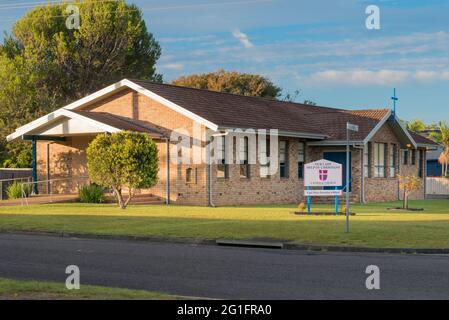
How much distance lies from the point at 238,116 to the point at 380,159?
10191 mm

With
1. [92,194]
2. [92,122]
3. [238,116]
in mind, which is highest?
[238,116]

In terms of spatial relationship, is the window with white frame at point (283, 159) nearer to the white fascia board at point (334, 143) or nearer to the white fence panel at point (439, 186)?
the white fascia board at point (334, 143)

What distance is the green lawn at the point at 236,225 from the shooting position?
1727cm

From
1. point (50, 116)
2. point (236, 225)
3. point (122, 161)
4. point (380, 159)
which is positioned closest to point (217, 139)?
point (122, 161)

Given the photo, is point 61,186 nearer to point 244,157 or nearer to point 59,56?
point 244,157

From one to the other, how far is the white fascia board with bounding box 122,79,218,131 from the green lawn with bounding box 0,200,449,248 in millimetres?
4363

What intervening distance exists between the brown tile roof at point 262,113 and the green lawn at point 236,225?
22.4ft

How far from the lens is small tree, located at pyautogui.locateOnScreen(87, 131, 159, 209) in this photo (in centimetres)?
2677

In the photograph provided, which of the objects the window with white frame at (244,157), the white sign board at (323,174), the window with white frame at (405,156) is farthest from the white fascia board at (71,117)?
the window with white frame at (405,156)

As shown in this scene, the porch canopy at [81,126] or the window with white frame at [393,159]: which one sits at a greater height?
the porch canopy at [81,126]

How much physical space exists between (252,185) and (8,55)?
1123 inches

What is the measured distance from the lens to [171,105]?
101 feet

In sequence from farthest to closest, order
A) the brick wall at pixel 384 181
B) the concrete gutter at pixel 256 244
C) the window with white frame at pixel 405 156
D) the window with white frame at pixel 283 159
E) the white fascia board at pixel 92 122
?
1. the window with white frame at pixel 405 156
2. the brick wall at pixel 384 181
3. the window with white frame at pixel 283 159
4. the white fascia board at pixel 92 122
5. the concrete gutter at pixel 256 244

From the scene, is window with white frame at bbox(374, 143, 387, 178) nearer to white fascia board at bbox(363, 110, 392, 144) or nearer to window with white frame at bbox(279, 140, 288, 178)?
white fascia board at bbox(363, 110, 392, 144)
